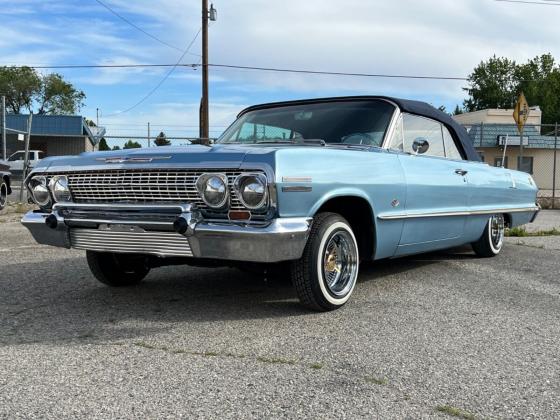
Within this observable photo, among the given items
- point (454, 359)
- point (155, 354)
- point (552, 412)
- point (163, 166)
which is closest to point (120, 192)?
point (163, 166)

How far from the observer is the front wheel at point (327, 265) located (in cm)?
401

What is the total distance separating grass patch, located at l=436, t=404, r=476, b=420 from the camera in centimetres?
259

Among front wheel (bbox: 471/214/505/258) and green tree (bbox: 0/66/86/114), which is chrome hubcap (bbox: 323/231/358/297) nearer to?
front wheel (bbox: 471/214/505/258)

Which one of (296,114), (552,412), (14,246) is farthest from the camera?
(14,246)

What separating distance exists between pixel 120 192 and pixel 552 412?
114 inches

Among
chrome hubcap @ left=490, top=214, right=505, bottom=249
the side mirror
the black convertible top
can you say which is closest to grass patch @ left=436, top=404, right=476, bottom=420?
the side mirror

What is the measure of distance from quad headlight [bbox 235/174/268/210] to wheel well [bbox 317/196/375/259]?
0.81m

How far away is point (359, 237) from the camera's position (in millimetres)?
4738

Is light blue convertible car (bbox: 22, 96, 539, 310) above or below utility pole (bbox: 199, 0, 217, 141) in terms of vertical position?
below

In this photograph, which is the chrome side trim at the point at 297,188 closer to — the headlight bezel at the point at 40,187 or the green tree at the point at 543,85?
the headlight bezel at the point at 40,187

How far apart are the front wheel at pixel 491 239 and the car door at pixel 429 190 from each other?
36.0 inches

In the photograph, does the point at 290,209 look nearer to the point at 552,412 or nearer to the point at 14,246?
the point at 552,412

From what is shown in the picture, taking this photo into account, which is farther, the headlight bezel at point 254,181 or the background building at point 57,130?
the background building at point 57,130

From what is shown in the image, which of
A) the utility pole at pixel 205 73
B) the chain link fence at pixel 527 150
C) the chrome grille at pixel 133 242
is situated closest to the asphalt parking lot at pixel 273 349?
the chrome grille at pixel 133 242
